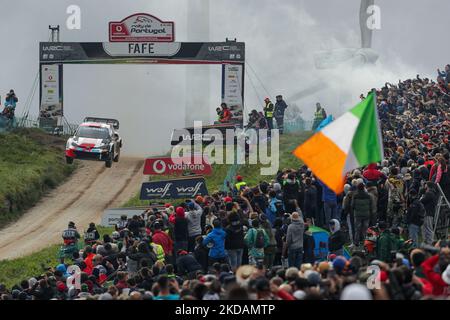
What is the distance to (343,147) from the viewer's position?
17562 millimetres

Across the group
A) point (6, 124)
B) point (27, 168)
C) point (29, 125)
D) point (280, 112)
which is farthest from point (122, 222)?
point (29, 125)

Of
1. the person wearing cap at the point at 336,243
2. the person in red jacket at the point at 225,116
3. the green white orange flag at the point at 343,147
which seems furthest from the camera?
the person in red jacket at the point at 225,116

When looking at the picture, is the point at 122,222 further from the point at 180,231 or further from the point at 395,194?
the point at 395,194

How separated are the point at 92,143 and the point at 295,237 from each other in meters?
20.1

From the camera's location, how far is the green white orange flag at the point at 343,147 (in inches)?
685

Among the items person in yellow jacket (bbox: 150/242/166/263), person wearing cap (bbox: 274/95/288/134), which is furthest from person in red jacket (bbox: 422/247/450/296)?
person wearing cap (bbox: 274/95/288/134)

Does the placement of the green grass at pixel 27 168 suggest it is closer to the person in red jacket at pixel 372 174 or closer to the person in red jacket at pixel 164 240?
the person in red jacket at pixel 164 240

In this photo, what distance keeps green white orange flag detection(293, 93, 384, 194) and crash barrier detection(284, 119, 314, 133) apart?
2778 centimetres

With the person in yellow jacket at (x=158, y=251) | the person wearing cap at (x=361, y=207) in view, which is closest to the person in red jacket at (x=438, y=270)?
the person wearing cap at (x=361, y=207)

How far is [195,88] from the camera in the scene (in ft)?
202

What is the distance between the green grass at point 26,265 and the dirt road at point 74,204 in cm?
119

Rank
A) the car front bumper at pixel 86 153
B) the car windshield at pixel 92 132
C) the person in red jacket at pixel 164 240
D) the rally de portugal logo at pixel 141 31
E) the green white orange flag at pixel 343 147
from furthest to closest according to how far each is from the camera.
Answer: the rally de portugal logo at pixel 141 31
the car windshield at pixel 92 132
the car front bumper at pixel 86 153
the person in red jacket at pixel 164 240
the green white orange flag at pixel 343 147
